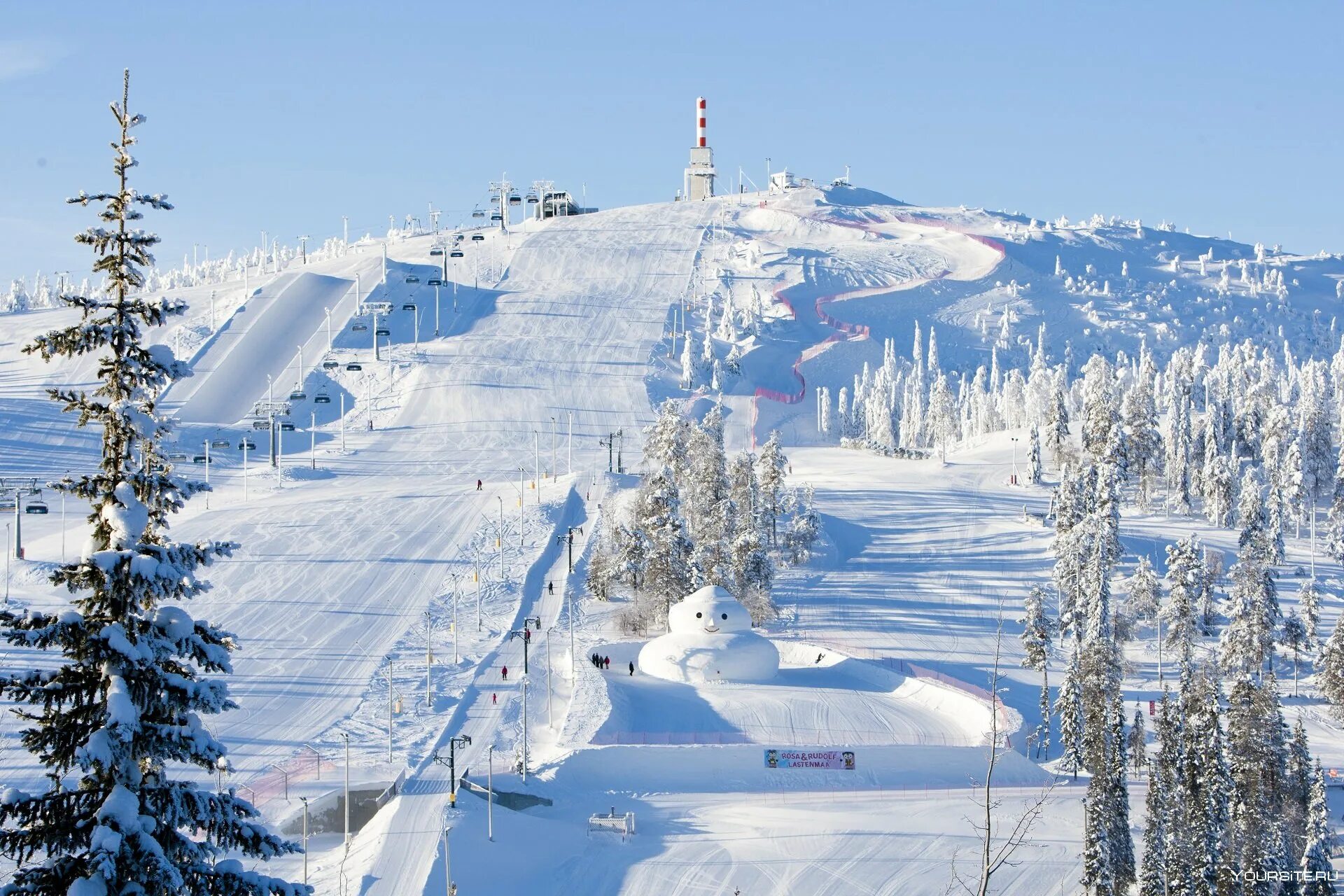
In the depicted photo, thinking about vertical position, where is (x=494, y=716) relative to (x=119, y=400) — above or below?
below

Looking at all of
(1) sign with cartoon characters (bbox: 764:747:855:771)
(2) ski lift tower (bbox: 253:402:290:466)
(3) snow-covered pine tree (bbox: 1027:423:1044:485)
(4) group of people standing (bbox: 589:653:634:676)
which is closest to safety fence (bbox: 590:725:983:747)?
(1) sign with cartoon characters (bbox: 764:747:855:771)

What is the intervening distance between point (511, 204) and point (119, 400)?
180 m

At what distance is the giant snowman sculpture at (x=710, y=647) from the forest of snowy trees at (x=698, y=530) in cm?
981

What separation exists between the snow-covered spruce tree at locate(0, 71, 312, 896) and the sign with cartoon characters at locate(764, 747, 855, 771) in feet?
119

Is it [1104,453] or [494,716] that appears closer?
[494,716]

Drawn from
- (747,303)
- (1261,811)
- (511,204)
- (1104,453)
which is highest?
(511,204)

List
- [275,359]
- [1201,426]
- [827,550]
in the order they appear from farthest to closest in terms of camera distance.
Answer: [275,359], [1201,426], [827,550]

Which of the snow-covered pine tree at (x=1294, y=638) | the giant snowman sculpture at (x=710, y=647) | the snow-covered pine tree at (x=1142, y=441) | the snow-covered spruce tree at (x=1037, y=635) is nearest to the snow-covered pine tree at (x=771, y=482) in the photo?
the snow-covered spruce tree at (x=1037, y=635)

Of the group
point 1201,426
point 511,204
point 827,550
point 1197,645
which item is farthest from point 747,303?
point 1197,645

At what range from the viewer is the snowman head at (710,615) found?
55000 mm

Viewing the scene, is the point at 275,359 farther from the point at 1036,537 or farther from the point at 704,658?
the point at 704,658

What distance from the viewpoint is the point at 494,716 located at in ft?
166

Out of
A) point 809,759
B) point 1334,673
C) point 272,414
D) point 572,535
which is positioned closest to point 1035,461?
point 1334,673

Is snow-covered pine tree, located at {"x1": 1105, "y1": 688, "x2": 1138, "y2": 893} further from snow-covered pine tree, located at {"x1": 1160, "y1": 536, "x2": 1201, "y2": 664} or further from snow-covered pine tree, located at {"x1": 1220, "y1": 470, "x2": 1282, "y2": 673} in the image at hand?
snow-covered pine tree, located at {"x1": 1160, "y1": 536, "x2": 1201, "y2": 664}
